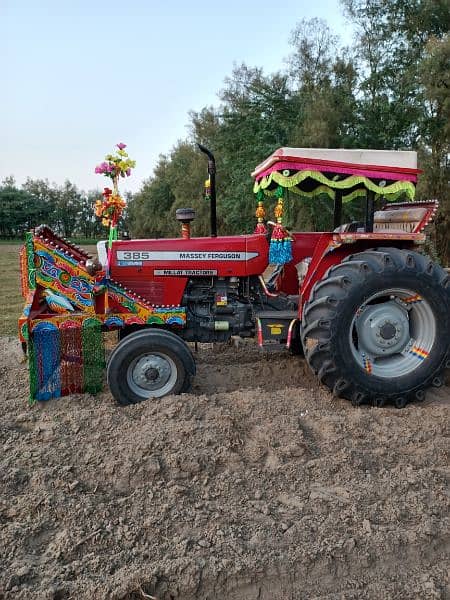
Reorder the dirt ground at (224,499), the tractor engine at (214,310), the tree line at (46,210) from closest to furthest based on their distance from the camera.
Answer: the dirt ground at (224,499)
the tractor engine at (214,310)
the tree line at (46,210)

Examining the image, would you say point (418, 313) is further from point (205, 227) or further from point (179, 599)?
point (205, 227)

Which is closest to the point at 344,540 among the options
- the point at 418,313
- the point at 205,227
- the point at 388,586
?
the point at 388,586

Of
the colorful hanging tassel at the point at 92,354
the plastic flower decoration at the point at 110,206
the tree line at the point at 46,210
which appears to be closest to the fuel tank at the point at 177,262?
the plastic flower decoration at the point at 110,206

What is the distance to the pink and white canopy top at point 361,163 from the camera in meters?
4.30

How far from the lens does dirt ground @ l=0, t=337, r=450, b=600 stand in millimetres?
2391

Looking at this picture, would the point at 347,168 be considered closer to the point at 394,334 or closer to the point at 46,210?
the point at 394,334

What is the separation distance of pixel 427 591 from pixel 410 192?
10.3ft

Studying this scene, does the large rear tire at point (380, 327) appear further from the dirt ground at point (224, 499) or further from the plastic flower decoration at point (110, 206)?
the plastic flower decoration at point (110, 206)

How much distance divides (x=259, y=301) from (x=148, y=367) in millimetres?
1362

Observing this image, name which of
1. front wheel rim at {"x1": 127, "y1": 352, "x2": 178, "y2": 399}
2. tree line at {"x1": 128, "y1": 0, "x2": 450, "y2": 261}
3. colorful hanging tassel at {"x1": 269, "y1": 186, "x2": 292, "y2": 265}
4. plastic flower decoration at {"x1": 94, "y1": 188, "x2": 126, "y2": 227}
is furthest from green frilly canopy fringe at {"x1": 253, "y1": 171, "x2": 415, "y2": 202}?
tree line at {"x1": 128, "y1": 0, "x2": 450, "y2": 261}

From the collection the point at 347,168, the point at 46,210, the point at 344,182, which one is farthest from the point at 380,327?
the point at 46,210

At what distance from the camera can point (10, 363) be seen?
5.64 meters

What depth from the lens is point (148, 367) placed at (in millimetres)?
4301

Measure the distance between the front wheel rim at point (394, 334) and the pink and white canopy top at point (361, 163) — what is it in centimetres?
104
